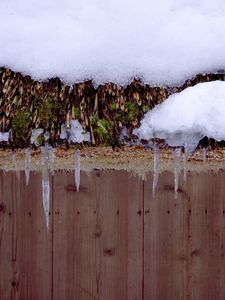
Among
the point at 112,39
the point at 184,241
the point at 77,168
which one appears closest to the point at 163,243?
the point at 184,241

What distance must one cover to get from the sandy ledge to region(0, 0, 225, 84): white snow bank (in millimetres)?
312

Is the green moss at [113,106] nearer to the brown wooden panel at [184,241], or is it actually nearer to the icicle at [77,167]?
the icicle at [77,167]

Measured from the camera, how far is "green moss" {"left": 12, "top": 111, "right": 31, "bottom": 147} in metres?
2.46

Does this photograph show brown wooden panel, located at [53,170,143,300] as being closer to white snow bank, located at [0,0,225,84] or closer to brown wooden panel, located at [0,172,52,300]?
brown wooden panel, located at [0,172,52,300]

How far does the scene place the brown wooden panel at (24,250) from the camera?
3.08 metres

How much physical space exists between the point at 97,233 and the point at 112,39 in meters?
1.02

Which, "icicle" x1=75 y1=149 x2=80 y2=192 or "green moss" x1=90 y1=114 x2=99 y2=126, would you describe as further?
"icicle" x1=75 y1=149 x2=80 y2=192

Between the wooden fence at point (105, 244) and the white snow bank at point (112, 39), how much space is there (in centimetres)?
75

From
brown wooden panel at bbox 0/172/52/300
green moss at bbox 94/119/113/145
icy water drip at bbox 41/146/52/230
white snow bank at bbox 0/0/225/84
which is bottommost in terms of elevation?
brown wooden panel at bbox 0/172/52/300

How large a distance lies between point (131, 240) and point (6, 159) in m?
0.77

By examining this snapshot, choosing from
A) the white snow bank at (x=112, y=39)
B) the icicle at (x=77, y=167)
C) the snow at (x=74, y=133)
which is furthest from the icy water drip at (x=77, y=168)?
the white snow bank at (x=112, y=39)

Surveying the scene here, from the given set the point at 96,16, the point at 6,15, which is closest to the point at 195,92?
the point at 96,16

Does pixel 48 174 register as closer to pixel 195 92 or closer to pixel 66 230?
pixel 66 230

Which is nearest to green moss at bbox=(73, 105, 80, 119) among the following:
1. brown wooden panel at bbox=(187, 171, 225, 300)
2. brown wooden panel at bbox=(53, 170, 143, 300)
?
brown wooden panel at bbox=(53, 170, 143, 300)
